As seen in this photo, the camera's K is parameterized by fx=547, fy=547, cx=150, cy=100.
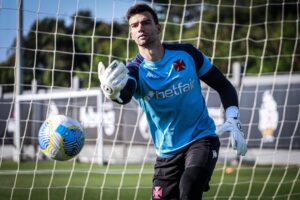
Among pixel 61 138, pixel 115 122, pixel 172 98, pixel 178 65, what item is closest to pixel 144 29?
pixel 178 65

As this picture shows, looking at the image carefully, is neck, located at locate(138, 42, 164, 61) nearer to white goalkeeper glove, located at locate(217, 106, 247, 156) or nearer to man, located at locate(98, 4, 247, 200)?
man, located at locate(98, 4, 247, 200)

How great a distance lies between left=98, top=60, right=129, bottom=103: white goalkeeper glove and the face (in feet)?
1.77

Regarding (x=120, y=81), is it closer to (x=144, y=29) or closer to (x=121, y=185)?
(x=144, y=29)

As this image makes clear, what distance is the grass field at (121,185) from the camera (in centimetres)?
789

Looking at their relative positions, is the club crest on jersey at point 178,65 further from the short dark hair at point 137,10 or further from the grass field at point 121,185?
the grass field at point 121,185

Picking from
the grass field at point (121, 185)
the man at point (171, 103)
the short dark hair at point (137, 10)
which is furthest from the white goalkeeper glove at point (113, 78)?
the grass field at point (121, 185)

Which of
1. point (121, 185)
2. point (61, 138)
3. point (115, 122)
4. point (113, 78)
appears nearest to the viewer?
point (113, 78)

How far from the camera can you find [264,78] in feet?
41.8

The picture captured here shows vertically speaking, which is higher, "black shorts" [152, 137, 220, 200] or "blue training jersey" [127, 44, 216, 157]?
"blue training jersey" [127, 44, 216, 157]

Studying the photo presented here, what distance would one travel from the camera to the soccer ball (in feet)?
16.1

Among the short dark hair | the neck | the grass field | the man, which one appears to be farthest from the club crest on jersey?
the grass field

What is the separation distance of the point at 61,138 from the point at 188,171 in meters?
1.37

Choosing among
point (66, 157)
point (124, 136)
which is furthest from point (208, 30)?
point (66, 157)

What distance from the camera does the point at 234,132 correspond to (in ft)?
13.7
